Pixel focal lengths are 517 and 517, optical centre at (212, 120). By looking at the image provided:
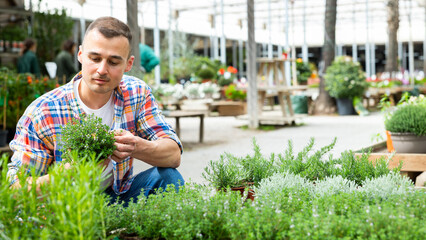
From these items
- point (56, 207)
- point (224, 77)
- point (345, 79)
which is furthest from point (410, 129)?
point (224, 77)

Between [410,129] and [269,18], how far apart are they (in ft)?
49.0

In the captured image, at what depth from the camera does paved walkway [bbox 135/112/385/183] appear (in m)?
5.75

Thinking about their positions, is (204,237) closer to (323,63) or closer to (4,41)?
(4,41)

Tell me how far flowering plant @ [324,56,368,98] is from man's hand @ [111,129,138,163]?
33.5 feet

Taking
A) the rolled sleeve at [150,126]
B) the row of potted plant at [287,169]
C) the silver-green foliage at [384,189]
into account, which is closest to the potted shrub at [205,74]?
the rolled sleeve at [150,126]

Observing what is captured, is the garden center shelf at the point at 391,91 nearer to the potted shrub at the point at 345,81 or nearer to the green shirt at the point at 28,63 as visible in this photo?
the potted shrub at the point at 345,81

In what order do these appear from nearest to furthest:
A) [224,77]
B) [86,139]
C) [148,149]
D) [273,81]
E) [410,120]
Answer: [86,139]
[148,149]
[410,120]
[273,81]
[224,77]

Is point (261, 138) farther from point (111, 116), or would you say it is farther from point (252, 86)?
point (111, 116)

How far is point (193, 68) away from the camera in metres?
15.6

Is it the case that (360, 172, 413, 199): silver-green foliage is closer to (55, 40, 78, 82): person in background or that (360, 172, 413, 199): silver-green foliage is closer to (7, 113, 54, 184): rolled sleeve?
(7, 113, 54, 184): rolled sleeve

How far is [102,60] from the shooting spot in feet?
5.91

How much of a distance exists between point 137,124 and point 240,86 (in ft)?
35.1

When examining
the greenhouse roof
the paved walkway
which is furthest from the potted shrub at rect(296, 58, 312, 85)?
the paved walkway

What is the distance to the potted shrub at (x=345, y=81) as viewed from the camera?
37.5 feet
